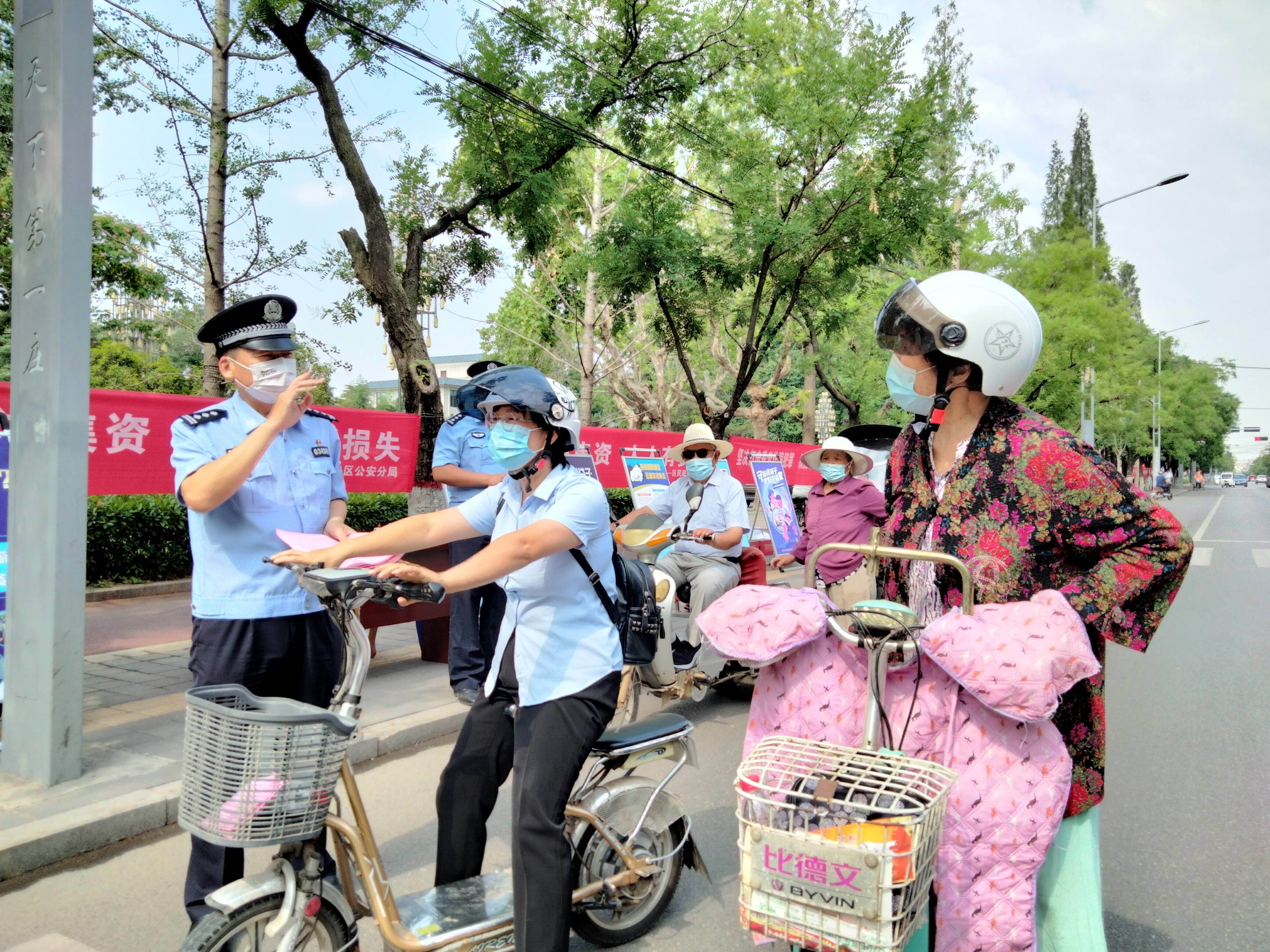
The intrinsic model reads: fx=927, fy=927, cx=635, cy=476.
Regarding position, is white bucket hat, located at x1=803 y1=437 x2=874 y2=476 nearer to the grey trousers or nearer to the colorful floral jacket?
the grey trousers

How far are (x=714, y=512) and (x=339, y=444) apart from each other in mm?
2950

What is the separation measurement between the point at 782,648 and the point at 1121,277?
79053 mm

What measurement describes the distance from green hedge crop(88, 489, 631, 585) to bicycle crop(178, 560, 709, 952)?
6872 millimetres

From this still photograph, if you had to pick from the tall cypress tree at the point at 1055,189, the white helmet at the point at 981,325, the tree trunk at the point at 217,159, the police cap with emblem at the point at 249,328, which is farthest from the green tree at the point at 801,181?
the tall cypress tree at the point at 1055,189

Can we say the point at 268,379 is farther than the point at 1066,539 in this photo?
Yes

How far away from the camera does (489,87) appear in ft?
30.0

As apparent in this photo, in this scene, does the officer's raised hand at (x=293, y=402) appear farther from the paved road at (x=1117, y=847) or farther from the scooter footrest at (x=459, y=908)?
the paved road at (x=1117, y=847)

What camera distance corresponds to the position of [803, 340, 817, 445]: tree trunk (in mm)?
21359

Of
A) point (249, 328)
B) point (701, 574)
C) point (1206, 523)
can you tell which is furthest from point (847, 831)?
point (1206, 523)

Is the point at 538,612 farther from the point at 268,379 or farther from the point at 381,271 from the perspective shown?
the point at 381,271

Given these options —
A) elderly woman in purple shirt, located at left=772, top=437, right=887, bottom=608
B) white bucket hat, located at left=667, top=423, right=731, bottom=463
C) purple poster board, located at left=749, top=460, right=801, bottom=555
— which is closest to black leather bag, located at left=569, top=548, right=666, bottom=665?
elderly woman in purple shirt, located at left=772, top=437, right=887, bottom=608

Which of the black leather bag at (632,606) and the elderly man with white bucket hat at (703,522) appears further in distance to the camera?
the elderly man with white bucket hat at (703,522)

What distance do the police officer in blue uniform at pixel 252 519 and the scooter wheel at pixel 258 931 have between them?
0.47 m

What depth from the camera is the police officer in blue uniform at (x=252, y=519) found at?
2.50m
